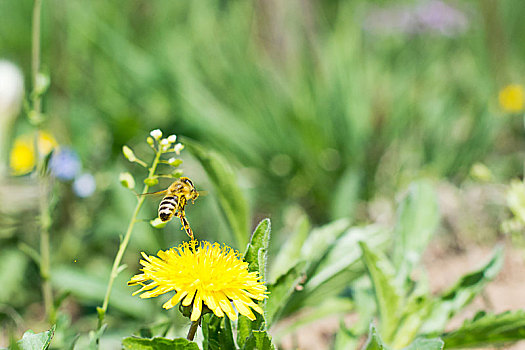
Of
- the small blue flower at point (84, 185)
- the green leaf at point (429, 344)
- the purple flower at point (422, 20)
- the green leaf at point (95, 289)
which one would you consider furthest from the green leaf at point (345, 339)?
the purple flower at point (422, 20)

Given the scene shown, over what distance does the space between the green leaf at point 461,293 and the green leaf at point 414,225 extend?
60 mm

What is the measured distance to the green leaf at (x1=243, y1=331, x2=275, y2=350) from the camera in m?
0.49

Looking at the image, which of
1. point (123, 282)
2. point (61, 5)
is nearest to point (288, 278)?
point (123, 282)

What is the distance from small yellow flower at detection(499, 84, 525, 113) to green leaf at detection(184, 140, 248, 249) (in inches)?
54.7

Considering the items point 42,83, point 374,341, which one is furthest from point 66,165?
point 374,341

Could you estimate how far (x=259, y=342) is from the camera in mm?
500

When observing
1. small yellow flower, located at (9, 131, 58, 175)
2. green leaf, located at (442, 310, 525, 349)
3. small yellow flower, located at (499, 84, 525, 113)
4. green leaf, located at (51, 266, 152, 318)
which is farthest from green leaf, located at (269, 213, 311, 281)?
small yellow flower, located at (499, 84, 525, 113)

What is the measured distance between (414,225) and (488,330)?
7.5 inches

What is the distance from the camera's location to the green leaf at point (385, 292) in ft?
2.10

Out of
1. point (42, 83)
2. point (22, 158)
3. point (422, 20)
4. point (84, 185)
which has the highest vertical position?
point (422, 20)

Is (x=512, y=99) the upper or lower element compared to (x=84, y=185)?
upper

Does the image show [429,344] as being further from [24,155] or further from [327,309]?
[24,155]

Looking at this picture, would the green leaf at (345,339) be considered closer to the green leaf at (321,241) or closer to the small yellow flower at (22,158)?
the green leaf at (321,241)

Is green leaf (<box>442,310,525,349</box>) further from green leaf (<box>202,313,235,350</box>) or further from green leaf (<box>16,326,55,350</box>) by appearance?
green leaf (<box>16,326,55,350</box>)
